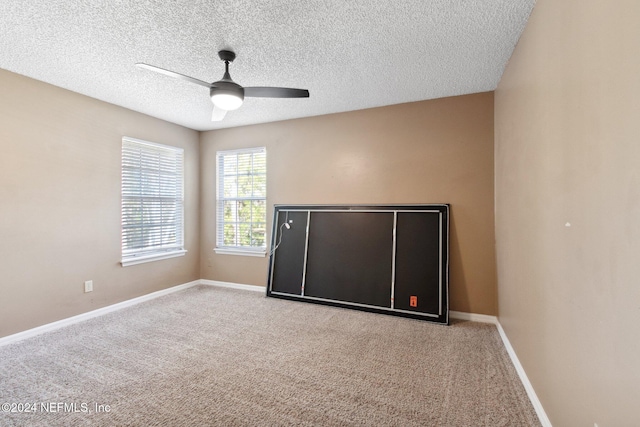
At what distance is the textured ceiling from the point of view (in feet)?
6.25

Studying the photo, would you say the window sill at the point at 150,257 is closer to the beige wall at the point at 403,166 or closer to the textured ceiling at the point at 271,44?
the beige wall at the point at 403,166

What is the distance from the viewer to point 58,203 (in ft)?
10.2

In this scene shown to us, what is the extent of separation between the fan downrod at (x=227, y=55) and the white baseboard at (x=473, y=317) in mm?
3439

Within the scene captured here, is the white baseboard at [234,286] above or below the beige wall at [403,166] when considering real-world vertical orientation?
below

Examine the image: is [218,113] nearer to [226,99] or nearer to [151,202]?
[226,99]

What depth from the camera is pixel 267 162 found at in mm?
4453

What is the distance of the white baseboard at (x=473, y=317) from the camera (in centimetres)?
323

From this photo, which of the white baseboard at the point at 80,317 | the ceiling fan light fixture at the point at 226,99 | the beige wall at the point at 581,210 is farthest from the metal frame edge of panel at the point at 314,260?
the ceiling fan light fixture at the point at 226,99

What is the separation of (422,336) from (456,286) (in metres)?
0.85

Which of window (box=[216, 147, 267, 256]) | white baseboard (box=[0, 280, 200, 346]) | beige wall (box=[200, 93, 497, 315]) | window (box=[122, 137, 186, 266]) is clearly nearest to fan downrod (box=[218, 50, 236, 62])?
beige wall (box=[200, 93, 497, 315])

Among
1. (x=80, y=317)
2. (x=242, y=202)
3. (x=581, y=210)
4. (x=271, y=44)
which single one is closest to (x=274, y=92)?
(x=271, y=44)

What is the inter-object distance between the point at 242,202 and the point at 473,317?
139 inches

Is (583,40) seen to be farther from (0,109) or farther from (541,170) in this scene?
(0,109)

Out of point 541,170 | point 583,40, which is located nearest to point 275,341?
point 541,170
